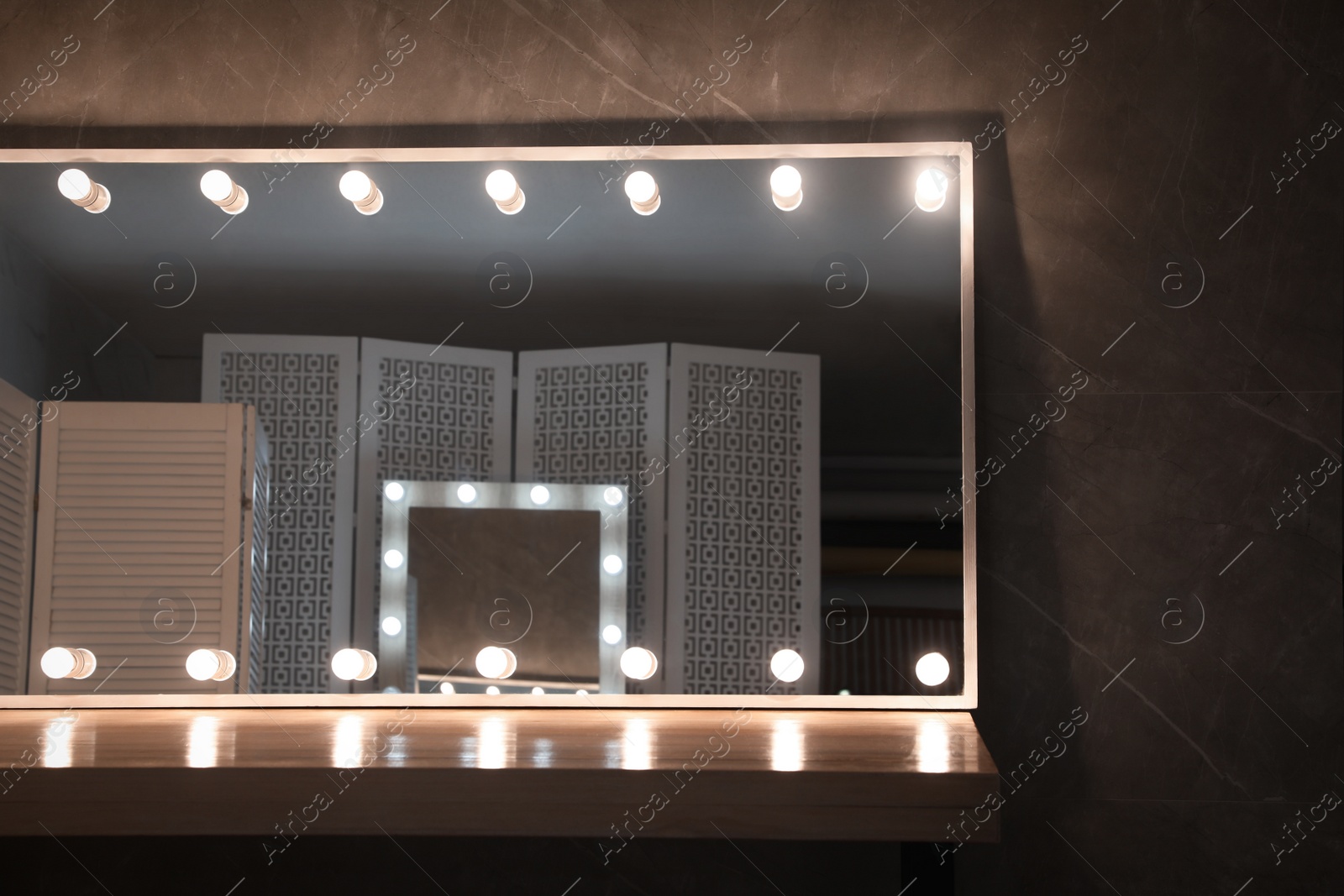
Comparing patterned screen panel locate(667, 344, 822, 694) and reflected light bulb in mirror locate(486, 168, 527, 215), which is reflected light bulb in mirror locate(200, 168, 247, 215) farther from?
patterned screen panel locate(667, 344, 822, 694)

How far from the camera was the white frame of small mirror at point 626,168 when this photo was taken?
1.55 meters

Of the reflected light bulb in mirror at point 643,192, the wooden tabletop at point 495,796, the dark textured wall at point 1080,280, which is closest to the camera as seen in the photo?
the wooden tabletop at point 495,796

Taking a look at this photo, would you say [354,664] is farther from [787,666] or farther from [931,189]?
[931,189]

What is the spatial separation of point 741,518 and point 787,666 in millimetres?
218

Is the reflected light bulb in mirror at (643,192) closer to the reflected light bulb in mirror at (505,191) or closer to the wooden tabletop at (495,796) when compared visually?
the reflected light bulb in mirror at (505,191)

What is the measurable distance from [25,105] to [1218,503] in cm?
194

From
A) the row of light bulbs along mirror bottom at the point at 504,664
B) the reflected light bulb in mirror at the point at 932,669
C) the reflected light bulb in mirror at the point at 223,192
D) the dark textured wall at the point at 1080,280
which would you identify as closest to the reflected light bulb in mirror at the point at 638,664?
the row of light bulbs along mirror bottom at the point at 504,664

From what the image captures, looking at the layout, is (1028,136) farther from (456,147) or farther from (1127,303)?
(456,147)

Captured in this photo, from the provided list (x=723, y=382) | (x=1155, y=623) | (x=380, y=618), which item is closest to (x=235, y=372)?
(x=380, y=618)

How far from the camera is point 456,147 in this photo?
170cm

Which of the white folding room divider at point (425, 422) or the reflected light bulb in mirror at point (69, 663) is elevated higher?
the white folding room divider at point (425, 422)

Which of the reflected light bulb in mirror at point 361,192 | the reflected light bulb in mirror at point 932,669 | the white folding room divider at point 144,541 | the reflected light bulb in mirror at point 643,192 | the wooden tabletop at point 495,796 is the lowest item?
the wooden tabletop at point 495,796

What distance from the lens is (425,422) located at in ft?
5.24

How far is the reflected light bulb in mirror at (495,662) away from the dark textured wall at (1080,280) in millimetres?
252
